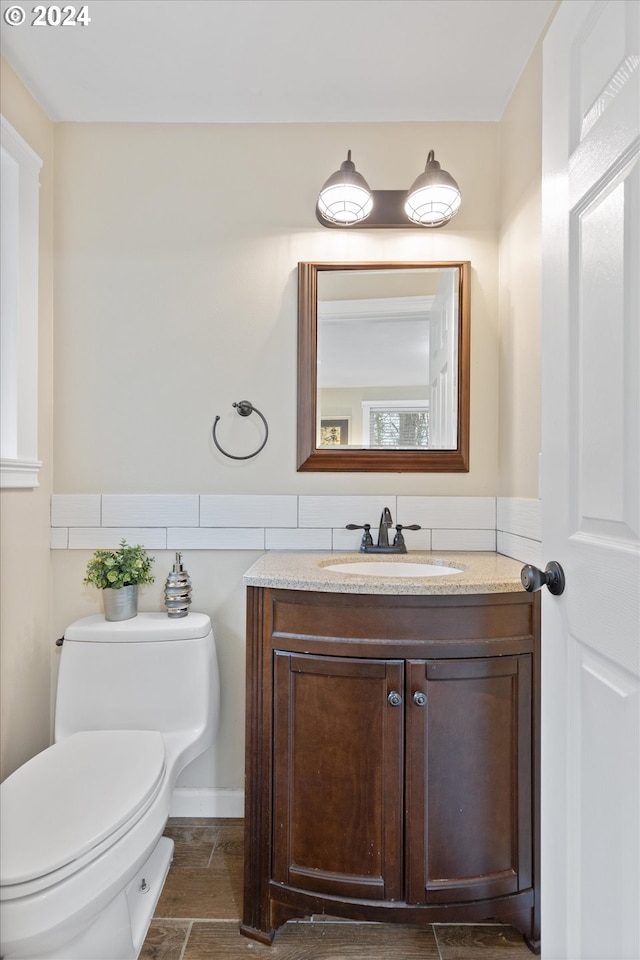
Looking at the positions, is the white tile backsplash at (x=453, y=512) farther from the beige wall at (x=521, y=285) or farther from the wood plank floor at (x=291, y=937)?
the wood plank floor at (x=291, y=937)

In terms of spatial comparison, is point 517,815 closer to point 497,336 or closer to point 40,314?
point 497,336

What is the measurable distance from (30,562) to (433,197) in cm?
177

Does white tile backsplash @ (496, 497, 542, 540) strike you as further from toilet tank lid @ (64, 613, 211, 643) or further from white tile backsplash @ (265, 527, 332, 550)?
toilet tank lid @ (64, 613, 211, 643)

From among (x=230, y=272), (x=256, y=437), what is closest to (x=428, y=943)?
(x=256, y=437)

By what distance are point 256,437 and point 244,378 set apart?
0.21m

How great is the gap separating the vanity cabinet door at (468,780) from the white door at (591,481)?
284mm

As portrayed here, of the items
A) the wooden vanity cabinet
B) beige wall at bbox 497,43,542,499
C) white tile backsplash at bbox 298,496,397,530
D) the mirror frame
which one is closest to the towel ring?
the mirror frame

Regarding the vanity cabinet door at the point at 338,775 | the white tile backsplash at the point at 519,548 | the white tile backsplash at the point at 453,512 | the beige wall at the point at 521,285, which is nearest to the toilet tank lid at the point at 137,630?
the vanity cabinet door at the point at 338,775

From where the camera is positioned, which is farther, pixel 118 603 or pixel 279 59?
pixel 118 603

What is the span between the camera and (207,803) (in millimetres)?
1819

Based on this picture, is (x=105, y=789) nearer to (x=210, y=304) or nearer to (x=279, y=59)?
(x=210, y=304)

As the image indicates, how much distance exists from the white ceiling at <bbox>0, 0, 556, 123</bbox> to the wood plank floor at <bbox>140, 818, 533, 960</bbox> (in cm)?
243

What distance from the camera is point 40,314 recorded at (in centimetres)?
178

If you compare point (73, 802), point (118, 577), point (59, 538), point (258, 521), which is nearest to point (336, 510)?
point (258, 521)
